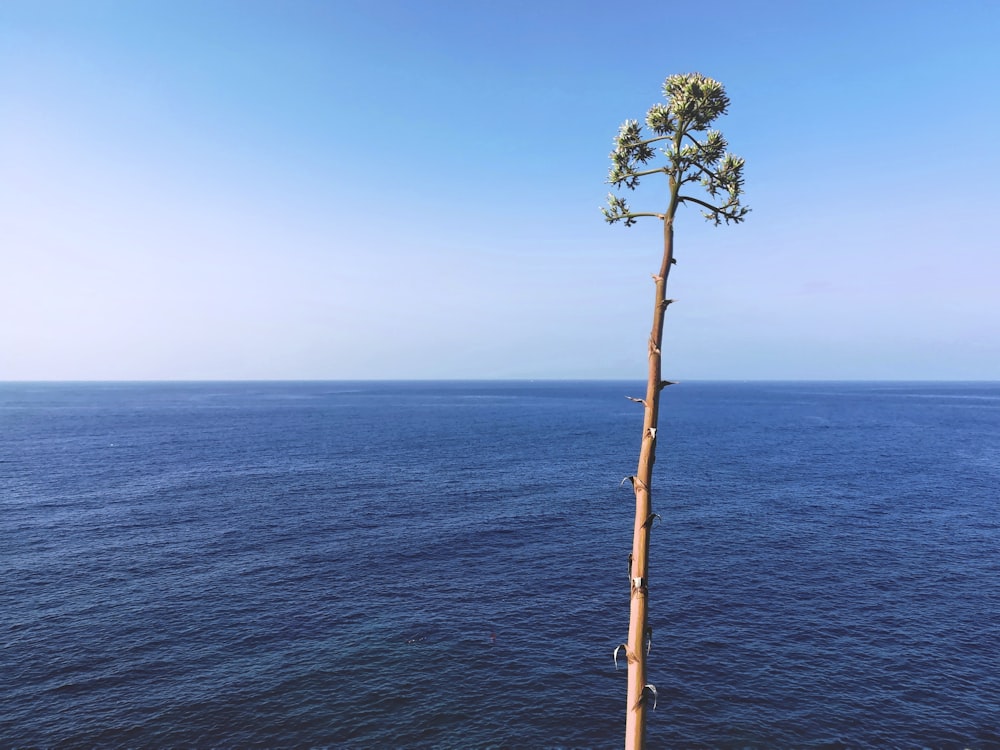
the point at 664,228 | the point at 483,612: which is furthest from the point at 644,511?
the point at 483,612

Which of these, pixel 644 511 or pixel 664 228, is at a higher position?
pixel 664 228

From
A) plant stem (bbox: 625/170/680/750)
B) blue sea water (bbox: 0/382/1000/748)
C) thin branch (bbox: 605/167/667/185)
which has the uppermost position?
thin branch (bbox: 605/167/667/185)

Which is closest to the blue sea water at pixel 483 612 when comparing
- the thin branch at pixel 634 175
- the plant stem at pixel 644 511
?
the plant stem at pixel 644 511

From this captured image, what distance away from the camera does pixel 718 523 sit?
266 ft

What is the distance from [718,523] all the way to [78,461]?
468ft

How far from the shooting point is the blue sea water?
38.7 m

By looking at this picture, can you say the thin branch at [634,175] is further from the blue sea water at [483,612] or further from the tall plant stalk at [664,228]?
the blue sea water at [483,612]

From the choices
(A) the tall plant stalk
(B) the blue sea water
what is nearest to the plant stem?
(A) the tall plant stalk

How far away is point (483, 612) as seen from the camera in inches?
2133

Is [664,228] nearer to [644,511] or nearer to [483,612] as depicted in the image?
[644,511]

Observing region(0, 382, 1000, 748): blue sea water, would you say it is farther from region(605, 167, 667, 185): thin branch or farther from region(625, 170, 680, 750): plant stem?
region(605, 167, 667, 185): thin branch

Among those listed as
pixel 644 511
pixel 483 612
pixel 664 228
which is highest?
pixel 664 228

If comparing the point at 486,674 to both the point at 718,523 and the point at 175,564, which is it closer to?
the point at 175,564

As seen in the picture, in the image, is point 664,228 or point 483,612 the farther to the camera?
point 483,612
